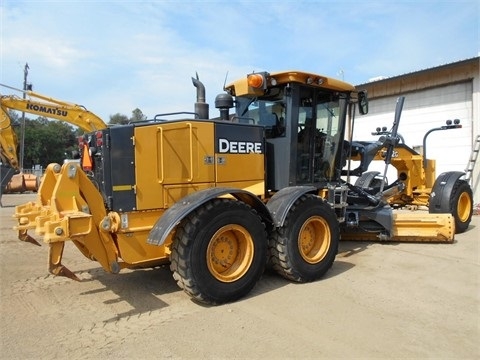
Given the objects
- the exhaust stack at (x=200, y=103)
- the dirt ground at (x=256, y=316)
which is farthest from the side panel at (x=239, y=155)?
the dirt ground at (x=256, y=316)

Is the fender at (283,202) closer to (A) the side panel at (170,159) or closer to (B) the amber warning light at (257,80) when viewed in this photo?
(A) the side panel at (170,159)

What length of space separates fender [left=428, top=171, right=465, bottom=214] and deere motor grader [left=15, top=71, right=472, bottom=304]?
3.08m

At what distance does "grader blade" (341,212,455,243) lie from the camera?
7332 millimetres

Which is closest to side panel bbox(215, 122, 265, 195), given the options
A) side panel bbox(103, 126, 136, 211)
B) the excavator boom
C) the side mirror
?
side panel bbox(103, 126, 136, 211)

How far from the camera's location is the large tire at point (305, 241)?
5.07m

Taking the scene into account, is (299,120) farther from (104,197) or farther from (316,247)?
(104,197)

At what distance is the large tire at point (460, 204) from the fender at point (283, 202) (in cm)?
439

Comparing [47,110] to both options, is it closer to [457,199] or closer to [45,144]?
[457,199]

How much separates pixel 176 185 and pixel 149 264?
91 centimetres

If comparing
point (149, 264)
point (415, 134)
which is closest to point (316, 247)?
point (149, 264)

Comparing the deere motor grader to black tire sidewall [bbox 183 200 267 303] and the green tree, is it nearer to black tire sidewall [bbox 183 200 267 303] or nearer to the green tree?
black tire sidewall [bbox 183 200 267 303]

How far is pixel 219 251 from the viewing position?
4629mm

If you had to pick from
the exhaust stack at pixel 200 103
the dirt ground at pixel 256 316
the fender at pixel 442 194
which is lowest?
the dirt ground at pixel 256 316

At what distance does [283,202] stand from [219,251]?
102 centimetres
